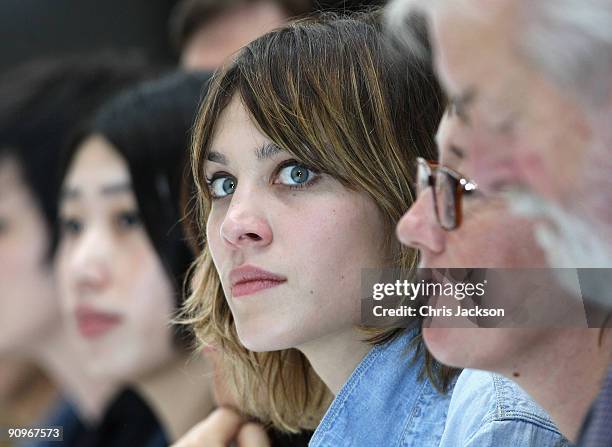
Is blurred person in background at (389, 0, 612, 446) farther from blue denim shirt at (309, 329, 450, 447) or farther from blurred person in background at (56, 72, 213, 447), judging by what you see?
blurred person in background at (56, 72, 213, 447)

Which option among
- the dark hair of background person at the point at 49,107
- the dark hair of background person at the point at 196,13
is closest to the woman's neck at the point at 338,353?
the dark hair of background person at the point at 49,107

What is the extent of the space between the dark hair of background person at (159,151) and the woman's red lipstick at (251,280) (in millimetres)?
832

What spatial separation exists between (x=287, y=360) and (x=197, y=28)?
185cm

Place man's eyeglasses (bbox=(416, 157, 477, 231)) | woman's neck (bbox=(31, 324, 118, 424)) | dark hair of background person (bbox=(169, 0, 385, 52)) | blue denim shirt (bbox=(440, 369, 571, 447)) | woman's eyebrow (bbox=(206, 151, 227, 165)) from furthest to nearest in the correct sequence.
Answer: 1. dark hair of background person (bbox=(169, 0, 385, 52))
2. woman's neck (bbox=(31, 324, 118, 424))
3. woman's eyebrow (bbox=(206, 151, 227, 165))
4. blue denim shirt (bbox=(440, 369, 571, 447))
5. man's eyeglasses (bbox=(416, 157, 477, 231))

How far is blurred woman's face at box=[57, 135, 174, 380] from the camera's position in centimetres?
220

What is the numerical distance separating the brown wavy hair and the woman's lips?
944 mm

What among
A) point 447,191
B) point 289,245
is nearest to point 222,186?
point 289,245

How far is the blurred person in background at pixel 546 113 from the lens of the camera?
0.90 m

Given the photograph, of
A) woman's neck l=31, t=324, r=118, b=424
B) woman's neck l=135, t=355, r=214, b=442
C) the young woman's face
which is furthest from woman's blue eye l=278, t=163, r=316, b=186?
woman's neck l=31, t=324, r=118, b=424

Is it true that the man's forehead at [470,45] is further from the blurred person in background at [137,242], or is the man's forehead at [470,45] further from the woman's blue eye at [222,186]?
the blurred person in background at [137,242]

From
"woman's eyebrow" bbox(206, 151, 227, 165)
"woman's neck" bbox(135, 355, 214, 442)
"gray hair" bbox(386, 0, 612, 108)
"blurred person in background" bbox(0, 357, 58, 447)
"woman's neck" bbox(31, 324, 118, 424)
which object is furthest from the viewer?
"blurred person in background" bbox(0, 357, 58, 447)

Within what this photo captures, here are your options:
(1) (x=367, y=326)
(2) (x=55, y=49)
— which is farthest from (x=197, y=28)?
(1) (x=367, y=326)

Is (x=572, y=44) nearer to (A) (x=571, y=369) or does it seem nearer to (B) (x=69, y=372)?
(A) (x=571, y=369)

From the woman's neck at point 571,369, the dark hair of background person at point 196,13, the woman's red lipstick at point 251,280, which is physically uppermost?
the dark hair of background person at point 196,13
